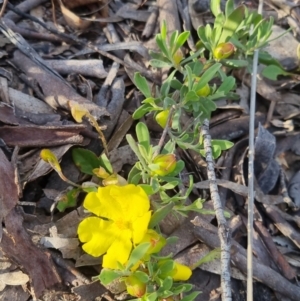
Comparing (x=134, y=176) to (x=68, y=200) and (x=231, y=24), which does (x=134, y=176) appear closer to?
(x=68, y=200)

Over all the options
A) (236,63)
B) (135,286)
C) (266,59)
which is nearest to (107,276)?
(135,286)

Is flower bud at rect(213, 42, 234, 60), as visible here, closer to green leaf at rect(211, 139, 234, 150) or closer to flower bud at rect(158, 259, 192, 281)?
green leaf at rect(211, 139, 234, 150)

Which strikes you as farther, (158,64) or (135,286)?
(158,64)

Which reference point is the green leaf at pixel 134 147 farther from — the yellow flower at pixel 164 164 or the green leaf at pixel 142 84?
the green leaf at pixel 142 84

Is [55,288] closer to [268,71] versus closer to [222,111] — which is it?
[222,111]

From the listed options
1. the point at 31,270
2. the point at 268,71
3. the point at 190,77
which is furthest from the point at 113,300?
the point at 268,71

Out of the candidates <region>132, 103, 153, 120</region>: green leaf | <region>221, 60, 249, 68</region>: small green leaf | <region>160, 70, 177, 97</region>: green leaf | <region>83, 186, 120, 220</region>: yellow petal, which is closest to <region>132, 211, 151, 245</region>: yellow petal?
<region>83, 186, 120, 220</region>: yellow petal
